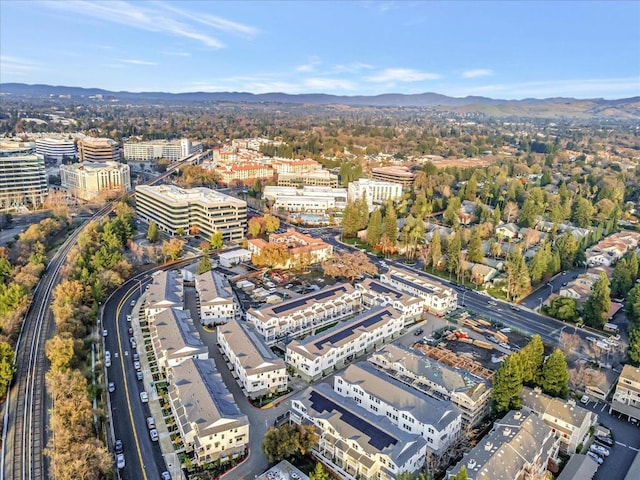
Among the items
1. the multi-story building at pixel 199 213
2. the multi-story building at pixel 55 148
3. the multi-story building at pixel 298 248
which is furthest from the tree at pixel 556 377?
the multi-story building at pixel 55 148

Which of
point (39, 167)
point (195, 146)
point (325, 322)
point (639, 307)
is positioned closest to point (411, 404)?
point (325, 322)

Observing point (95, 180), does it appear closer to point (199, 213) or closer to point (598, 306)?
point (199, 213)

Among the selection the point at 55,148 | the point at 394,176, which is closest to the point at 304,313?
the point at 394,176

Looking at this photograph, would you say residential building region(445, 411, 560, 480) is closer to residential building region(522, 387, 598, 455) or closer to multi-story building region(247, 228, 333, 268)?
residential building region(522, 387, 598, 455)

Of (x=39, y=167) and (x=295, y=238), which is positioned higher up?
(x=39, y=167)

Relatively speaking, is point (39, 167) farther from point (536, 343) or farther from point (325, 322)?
point (536, 343)

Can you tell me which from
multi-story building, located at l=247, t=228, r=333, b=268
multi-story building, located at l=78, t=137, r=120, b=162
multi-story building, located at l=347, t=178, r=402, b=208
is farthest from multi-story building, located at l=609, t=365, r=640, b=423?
multi-story building, located at l=78, t=137, r=120, b=162

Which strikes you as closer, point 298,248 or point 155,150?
point 298,248
